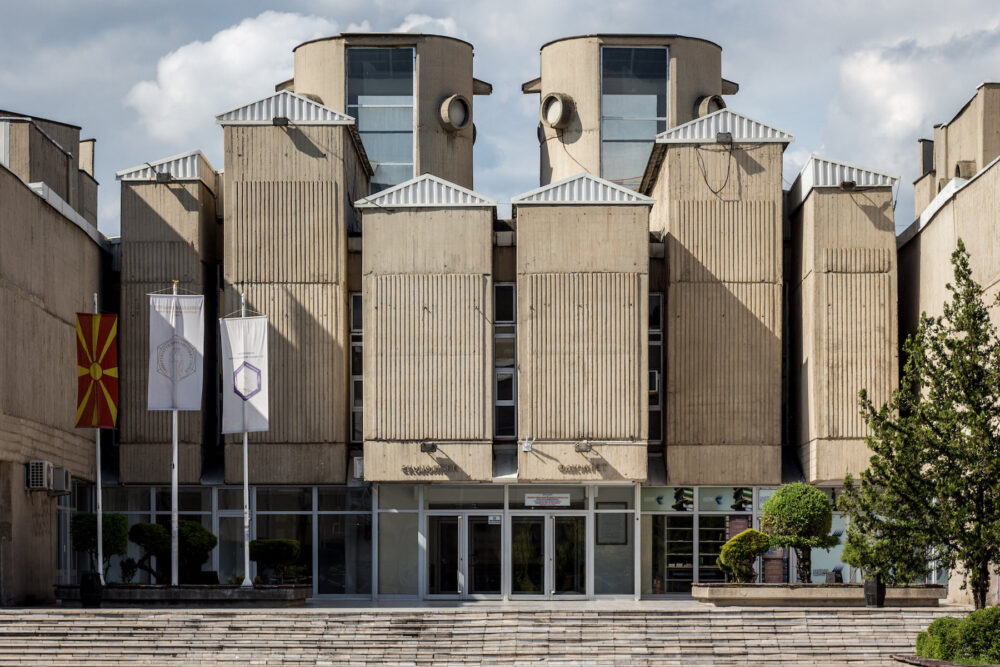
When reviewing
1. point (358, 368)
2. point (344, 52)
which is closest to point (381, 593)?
point (358, 368)

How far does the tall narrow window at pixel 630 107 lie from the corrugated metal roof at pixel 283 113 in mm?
9782

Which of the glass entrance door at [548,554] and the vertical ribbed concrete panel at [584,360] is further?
the glass entrance door at [548,554]

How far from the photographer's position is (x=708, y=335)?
1517 inches

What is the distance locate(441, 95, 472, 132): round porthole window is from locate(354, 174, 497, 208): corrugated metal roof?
7828 mm

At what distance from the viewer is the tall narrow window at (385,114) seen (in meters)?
45.4

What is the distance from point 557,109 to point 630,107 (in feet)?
7.45

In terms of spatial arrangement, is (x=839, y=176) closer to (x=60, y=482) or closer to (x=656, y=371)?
(x=656, y=371)

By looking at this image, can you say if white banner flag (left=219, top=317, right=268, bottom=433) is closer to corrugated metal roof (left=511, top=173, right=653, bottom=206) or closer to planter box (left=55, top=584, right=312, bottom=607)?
planter box (left=55, top=584, right=312, bottom=607)

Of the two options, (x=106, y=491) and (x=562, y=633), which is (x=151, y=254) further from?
(x=562, y=633)

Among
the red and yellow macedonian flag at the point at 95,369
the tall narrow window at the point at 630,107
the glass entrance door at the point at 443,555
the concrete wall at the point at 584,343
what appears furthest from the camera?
the tall narrow window at the point at 630,107

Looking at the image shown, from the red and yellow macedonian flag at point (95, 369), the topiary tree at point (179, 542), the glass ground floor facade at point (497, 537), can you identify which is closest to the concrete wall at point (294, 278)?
the glass ground floor facade at point (497, 537)

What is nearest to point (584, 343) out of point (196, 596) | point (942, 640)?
point (196, 596)

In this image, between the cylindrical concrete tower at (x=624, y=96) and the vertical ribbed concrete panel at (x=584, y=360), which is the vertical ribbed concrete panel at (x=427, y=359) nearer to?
the vertical ribbed concrete panel at (x=584, y=360)

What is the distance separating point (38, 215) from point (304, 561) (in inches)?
444
